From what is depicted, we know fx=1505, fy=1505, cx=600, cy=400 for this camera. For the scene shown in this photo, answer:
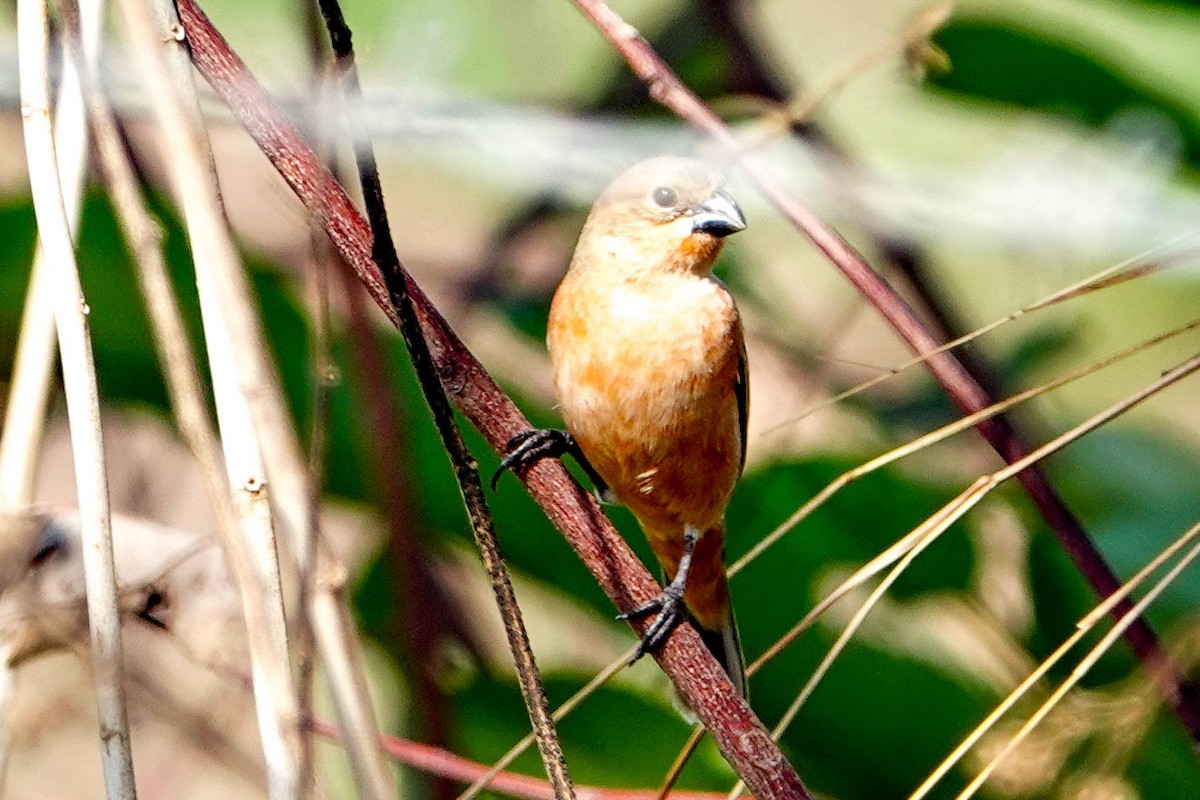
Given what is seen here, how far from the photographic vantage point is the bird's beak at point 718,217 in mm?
2615

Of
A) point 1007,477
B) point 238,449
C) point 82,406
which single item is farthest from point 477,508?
point 1007,477

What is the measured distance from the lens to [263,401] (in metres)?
1.05

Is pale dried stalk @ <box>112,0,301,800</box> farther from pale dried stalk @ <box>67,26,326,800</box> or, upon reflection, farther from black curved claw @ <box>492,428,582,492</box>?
black curved claw @ <box>492,428,582,492</box>

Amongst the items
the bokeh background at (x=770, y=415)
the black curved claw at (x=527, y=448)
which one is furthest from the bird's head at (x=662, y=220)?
the black curved claw at (x=527, y=448)

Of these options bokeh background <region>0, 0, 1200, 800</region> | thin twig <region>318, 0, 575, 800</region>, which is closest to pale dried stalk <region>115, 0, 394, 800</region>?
thin twig <region>318, 0, 575, 800</region>

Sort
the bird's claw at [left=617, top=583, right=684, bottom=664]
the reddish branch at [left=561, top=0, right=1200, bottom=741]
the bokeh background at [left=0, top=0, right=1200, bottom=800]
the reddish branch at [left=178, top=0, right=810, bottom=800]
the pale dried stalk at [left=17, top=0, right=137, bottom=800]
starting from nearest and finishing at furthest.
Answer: the pale dried stalk at [left=17, top=0, right=137, bottom=800]
the reddish branch at [left=178, top=0, right=810, bottom=800]
the bird's claw at [left=617, top=583, right=684, bottom=664]
the reddish branch at [left=561, top=0, right=1200, bottom=741]
the bokeh background at [left=0, top=0, right=1200, bottom=800]

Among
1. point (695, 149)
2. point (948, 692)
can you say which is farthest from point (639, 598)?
point (695, 149)

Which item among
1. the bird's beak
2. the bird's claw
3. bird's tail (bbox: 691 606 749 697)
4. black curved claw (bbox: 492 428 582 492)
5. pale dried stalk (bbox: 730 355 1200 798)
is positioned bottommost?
pale dried stalk (bbox: 730 355 1200 798)

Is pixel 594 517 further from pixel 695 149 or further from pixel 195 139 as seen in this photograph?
pixel 695 149

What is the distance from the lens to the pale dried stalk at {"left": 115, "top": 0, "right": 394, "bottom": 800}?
1011 mm

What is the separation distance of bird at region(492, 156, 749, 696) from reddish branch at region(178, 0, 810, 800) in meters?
0.77

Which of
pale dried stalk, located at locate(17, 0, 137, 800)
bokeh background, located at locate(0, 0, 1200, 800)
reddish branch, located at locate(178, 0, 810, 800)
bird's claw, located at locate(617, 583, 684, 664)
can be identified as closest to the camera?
pale dried stalk, located at locate(17, 0, 137, 800)

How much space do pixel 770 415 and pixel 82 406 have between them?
282 centimetres

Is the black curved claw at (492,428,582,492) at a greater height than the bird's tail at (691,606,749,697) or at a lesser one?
lesser
